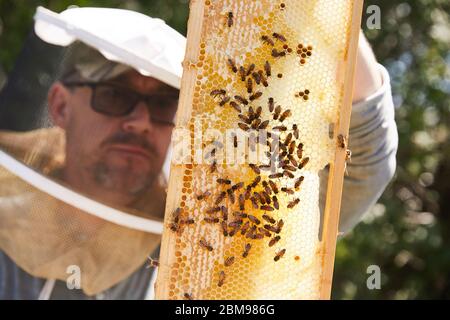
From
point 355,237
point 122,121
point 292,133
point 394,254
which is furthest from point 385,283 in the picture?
point 292,133

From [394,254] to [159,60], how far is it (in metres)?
4.64

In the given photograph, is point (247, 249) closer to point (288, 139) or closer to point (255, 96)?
point (288, 139)

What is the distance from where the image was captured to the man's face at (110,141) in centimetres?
291

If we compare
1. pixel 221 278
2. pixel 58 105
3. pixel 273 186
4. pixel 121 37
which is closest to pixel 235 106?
pixel 273 186

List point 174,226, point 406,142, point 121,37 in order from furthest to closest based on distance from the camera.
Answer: point 406,142 → point 121,37 → point 174,226

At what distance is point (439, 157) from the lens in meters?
7.10

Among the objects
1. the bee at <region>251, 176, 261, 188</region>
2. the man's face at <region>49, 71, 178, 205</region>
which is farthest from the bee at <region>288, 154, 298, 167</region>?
the man's face at <region>49, 71, 178, 205</region>

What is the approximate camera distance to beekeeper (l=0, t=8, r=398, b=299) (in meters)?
2.82

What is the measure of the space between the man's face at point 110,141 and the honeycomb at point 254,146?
1.05 m

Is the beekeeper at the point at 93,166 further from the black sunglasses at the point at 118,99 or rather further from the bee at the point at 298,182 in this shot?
the bee at the point at 298,182

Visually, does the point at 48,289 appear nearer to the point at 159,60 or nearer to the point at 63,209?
the point at 63,209

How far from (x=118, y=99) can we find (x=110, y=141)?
0.18 m

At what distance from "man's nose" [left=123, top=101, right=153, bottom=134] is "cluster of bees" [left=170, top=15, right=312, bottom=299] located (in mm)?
1110

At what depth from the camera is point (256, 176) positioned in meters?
1.89
